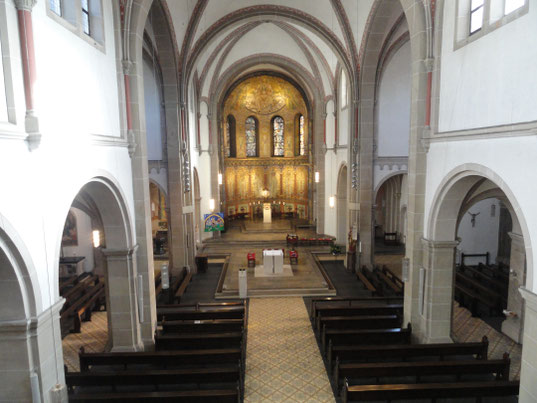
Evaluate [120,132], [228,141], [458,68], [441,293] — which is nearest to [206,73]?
[228,141]

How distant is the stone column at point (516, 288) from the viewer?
11148 mm

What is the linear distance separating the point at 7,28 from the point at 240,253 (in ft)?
58.1

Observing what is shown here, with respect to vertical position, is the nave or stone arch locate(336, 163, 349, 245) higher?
stone arch locate(336, 163, 349, 245)

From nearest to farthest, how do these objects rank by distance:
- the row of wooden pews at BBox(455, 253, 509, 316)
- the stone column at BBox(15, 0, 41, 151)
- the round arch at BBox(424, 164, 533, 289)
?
the stone column at BBox(15, 0, 41, 151) < the round arch at BBox(424, 164, 533, 289) < the row of wooden pews at BBox(455, 253, 509, 316)

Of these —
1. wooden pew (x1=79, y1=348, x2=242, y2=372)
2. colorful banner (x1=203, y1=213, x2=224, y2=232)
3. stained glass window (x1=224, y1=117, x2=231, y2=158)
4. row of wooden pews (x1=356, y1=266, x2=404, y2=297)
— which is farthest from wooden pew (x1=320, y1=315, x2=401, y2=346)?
stained glass window (x1=224, y1=117, x2=231, y2=158)

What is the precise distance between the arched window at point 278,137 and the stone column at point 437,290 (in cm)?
2372

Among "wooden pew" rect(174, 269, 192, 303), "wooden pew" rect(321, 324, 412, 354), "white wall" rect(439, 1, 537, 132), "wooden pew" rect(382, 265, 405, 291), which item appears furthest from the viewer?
"wooden pew" rect(382, 265, 405, 291)

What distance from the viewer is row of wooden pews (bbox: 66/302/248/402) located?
7.48 metres

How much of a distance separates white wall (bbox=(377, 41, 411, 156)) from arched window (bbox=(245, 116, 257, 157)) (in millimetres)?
16433

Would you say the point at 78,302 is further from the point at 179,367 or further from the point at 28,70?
the point at 28,70

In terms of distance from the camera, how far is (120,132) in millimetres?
9258

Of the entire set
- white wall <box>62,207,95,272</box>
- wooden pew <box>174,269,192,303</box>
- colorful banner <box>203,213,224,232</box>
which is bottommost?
wooden pew <box>174,269,192,303</box>

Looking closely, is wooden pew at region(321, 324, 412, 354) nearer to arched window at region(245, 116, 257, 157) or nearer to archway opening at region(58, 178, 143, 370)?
archway opening at region(58, 178, 143, 370)

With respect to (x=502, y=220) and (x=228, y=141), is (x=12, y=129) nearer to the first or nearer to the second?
(x=502, y=220)
